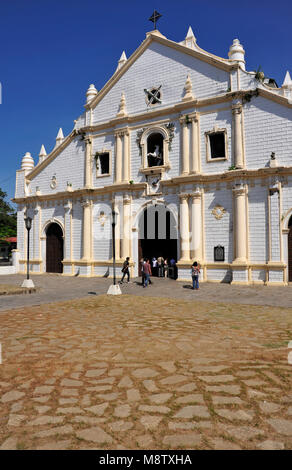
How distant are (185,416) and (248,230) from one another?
44.1 feet

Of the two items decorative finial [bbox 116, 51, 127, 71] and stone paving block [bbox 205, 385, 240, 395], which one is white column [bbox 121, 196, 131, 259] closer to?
decorative finial [bbox 116, 51, 127, 71]

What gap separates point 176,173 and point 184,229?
326cm

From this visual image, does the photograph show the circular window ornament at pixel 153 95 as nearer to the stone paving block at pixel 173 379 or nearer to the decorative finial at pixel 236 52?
the decorative finial at pixel 236 52

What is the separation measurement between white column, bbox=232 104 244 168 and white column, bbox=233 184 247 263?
1.34 meters

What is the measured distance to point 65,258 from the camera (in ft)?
70.7

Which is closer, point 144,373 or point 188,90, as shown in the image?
point 144,373

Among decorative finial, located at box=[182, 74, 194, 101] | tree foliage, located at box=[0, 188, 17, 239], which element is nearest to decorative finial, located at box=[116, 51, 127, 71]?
decorative finial, located at box=[182, 74, 194, 101]

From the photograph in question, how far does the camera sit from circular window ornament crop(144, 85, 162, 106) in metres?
18.8

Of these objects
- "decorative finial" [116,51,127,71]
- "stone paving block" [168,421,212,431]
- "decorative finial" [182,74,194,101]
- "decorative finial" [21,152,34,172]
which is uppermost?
"decorative finial" [116,51,127,71]

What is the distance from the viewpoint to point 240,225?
15625mm

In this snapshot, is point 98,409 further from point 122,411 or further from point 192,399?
point 192,399

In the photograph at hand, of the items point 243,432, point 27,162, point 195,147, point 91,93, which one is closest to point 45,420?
point 243,432

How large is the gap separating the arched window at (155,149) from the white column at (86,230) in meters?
4.93

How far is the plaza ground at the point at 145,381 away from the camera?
2926 mm
